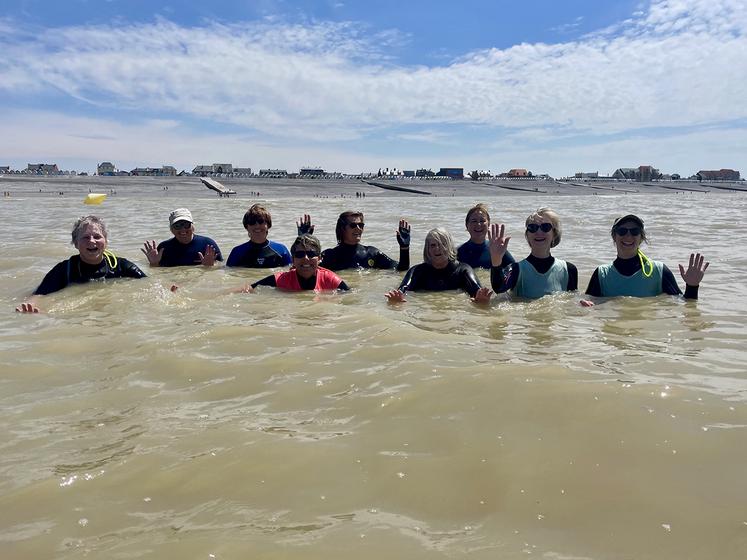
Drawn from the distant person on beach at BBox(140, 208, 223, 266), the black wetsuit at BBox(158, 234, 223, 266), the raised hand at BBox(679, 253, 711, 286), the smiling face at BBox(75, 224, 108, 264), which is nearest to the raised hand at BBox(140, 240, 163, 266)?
the distant person on beach at BBox(140, 208, 223, 266)

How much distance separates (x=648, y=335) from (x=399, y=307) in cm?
260

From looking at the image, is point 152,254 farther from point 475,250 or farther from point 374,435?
point 374,435

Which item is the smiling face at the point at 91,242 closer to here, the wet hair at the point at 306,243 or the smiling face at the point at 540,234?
the wet hair at the point at 306,243

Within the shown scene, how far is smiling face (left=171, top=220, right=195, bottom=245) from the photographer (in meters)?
9.55

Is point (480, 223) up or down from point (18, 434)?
up

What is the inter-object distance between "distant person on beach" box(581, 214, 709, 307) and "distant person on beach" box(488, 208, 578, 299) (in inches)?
14.0

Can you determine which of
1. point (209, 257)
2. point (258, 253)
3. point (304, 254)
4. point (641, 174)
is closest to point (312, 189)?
point (258, 253)

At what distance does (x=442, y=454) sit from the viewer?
2.82m

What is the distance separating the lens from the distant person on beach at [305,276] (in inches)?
273

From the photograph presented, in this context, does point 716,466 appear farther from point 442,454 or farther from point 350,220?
point 350,220

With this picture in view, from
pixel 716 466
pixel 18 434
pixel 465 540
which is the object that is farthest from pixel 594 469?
pixel 18 434

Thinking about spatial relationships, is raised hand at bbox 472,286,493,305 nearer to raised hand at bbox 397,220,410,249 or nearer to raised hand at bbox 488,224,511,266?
raised hand at bbox 488,224,511,266

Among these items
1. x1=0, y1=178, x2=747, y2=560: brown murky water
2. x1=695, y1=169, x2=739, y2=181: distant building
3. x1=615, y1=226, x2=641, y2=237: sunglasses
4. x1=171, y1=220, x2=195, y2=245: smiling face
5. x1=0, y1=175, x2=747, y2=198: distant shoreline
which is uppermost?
A: x1=695, y1=169, x2=739, y2=181: distant building

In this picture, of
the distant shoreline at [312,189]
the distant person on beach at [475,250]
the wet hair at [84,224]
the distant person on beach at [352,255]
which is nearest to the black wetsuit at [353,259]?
the distant person on beach at [352,255]
